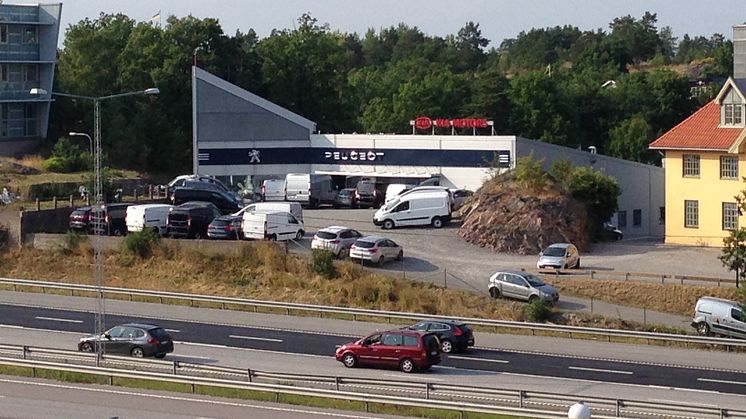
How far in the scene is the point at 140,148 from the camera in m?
78.7

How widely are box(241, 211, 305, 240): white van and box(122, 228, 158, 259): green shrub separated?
13.0ft

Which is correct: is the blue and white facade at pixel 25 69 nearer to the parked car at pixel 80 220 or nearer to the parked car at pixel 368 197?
the parked car at pixel 80 220

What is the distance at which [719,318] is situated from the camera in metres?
42.8

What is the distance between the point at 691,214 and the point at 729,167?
2702 mm

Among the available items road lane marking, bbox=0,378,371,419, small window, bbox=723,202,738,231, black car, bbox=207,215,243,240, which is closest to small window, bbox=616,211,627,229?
small window, bbox=723,202,738,231

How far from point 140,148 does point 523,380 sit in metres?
48.0

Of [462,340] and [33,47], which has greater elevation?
[33,47]

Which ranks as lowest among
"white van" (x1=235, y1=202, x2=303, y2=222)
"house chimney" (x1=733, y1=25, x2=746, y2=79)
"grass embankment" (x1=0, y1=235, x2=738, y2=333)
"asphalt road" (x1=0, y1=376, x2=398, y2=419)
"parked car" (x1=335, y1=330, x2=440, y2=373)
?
"asphalt road" (x1=0, y1=376, x2=398, y2=419)

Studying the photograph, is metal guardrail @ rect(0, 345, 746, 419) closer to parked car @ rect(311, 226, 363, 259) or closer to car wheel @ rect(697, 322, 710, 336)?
car wheel @ rect(697, 322, 710, 336)

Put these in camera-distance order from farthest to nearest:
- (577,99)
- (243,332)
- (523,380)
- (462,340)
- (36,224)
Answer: (577,99), (36,224), (243,332), (462,340), (523,380)

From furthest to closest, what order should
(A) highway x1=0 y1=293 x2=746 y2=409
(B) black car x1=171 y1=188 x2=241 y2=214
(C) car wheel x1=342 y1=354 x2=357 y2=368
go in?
1. (B) black car x1=171 y1=188 x2=241 y2=214
2. (C) car wheel x1=342 y1=354 x2=357 y2=368
3. (A) highway x1=0 y1=293 x2=746 y2=409

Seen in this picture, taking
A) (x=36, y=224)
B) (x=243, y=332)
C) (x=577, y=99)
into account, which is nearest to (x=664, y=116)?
(x=577, y=99)

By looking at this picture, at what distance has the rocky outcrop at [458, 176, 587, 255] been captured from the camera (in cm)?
5406

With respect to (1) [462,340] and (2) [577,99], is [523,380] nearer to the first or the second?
(1) [462,340]
